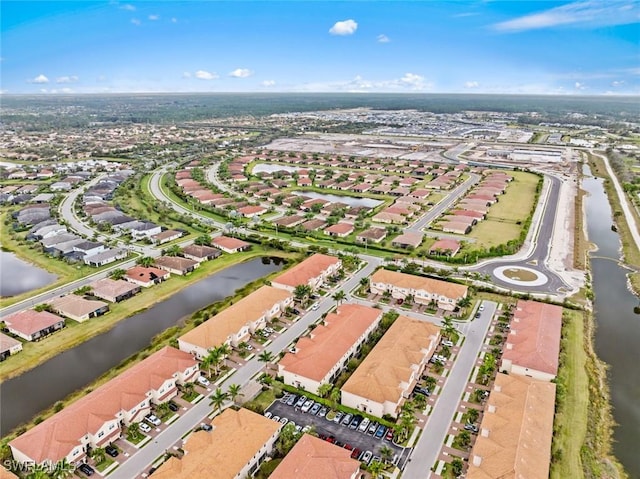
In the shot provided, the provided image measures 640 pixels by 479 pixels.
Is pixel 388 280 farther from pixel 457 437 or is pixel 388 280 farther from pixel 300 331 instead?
pixel 457 437

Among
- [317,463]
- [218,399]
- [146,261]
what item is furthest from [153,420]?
[146,261]

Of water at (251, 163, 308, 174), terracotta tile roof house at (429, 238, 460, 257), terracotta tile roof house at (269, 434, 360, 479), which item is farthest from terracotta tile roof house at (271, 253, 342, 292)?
water at (251, 163, 308, 174)

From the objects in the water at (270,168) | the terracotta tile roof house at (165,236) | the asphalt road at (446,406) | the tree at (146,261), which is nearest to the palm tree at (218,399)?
the asphalt road at (446,406)

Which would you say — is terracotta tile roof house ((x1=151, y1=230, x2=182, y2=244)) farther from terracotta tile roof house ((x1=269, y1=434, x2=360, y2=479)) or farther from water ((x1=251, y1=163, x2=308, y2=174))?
water ((x1=251, y1=163, x2=308, y2=174))

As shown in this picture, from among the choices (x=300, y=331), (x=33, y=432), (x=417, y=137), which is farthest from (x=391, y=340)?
(x=417, y=137)

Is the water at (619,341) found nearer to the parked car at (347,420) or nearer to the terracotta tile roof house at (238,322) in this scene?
the parked car at (347,420)

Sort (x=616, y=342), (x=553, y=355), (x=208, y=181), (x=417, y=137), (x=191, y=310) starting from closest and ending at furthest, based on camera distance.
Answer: (x=553, y=355)
(x=616, y=342)
(x=191, y=310)
(x=208, y=181)
(x=417, y=137)

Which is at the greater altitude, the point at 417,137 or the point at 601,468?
the point at 417,137
